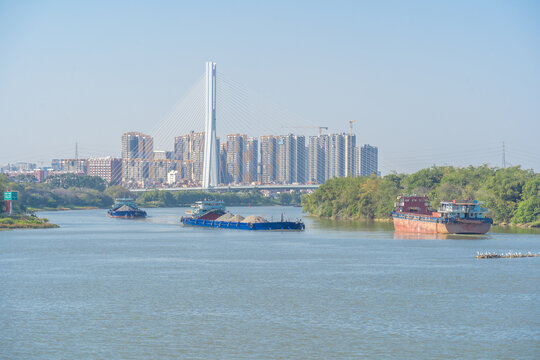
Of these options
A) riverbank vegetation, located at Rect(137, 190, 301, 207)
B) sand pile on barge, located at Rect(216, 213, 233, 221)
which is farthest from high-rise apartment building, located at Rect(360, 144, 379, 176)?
sand pile on barge, located at Rect(216, 213, 233, 221)

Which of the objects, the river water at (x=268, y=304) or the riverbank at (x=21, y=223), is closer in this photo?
the river water at (x=268, y=304)

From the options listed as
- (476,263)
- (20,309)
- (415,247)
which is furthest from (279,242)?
(20,309)

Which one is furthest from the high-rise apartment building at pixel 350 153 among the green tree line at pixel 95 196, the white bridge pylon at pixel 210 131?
the white bridge pylon at pixel 210 131

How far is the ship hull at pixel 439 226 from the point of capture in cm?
5825

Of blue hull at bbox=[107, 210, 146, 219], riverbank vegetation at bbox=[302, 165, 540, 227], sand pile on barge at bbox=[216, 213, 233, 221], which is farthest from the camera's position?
blue hull at bbox=[107, 210, 146, 219]

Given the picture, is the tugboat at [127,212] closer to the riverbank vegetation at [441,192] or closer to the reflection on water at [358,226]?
the riverbank vegetation at [441,192]

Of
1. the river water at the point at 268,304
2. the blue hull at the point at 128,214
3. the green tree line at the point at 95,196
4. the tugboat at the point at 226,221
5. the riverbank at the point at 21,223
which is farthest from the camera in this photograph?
the green tree line at the point at 95,196

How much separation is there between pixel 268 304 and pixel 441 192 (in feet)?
176

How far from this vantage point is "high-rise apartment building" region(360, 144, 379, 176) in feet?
602

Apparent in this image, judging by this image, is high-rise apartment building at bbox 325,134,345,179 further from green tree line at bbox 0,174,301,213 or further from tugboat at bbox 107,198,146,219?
tugboat at bbox 107,198,146,219

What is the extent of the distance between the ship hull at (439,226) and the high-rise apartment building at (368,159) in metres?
116

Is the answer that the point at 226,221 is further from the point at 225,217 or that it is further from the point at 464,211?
the point at 464,211

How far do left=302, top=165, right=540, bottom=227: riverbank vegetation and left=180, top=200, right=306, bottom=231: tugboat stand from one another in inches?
655

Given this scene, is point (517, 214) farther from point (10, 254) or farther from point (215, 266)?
point (10, 254)
